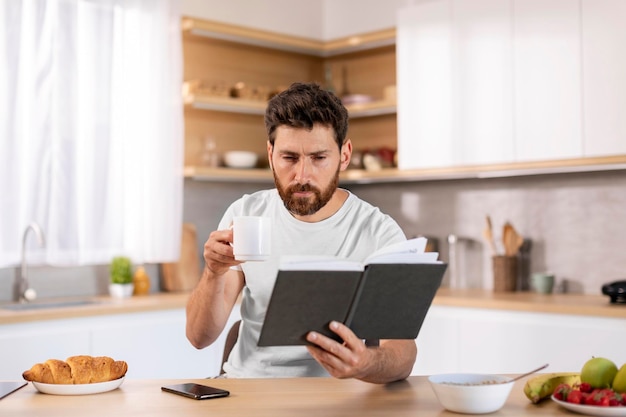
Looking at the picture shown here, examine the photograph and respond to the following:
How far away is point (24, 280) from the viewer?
4.30 meters

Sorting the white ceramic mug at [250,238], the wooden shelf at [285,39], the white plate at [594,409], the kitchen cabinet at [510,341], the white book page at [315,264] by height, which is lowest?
the kitchen cabinet at [510,341]

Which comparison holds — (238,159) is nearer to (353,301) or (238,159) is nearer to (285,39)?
(285,39)

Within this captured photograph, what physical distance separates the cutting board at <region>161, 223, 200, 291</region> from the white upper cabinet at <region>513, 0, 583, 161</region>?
1807 millimetres

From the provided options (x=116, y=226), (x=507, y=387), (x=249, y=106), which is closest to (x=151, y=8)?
(x=249, y=106)

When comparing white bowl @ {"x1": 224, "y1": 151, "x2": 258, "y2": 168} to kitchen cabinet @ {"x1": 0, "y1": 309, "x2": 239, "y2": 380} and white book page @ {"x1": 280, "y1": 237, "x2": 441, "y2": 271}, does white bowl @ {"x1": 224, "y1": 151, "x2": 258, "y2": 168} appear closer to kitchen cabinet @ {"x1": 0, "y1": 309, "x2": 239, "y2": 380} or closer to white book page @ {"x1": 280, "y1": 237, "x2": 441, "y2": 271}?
kitchen cabinet @ {"x1": 0, "y1": 309, "x2": 239, "y2": 380}

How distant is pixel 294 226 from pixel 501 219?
2.45 m

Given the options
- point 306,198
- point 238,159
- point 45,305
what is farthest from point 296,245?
point 238,159

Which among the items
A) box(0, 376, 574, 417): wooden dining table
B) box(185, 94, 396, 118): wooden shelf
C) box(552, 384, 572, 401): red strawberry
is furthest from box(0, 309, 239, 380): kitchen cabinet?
box(552, 384, 572, 401): red strawberry

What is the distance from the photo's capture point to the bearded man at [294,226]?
259 cm

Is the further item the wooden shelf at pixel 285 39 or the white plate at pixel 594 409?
the wooden shelf at pixel 285 39

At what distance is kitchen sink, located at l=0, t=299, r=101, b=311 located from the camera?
13.4ft

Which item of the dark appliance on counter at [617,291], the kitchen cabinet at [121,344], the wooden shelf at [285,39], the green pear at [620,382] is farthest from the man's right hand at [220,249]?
the wooden shelf at [285,39]

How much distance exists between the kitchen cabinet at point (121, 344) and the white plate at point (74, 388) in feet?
5.62

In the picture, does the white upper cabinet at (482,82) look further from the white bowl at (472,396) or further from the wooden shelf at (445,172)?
the white bowl at (472,396)
